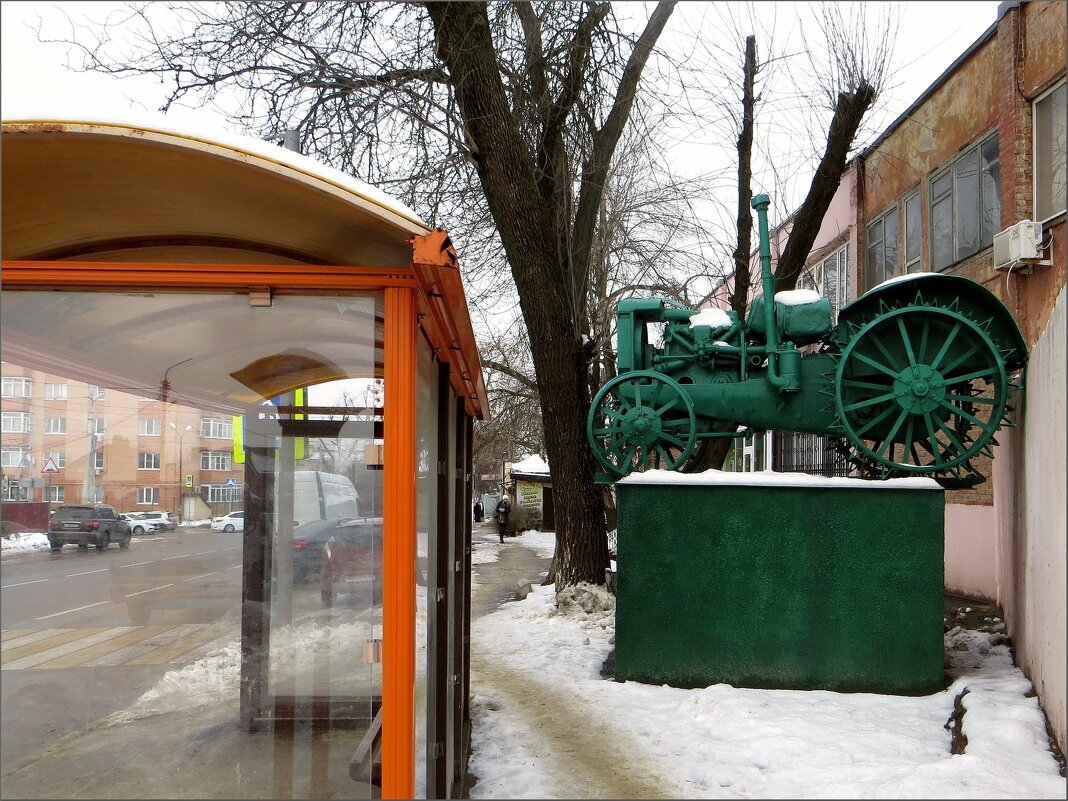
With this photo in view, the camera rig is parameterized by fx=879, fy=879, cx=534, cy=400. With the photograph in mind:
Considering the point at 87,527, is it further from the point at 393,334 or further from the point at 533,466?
the point at 533,466

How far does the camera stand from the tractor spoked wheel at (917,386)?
670cm

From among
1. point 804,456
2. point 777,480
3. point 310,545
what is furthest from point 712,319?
point 804,456

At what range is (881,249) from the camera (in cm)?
1525

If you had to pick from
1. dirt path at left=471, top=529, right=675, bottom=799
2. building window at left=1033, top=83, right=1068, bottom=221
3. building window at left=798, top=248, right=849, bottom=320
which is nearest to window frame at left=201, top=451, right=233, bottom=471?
dirt path at left=471, top=529, right=675, bottom=799

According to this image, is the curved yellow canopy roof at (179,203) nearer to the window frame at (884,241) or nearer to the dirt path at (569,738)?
the dirt path at (569,738)

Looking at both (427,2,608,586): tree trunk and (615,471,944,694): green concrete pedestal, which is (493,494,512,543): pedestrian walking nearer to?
(427,2,608,586): tree trunk

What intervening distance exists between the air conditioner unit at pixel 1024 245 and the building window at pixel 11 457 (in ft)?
33.2

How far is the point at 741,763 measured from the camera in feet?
16.2

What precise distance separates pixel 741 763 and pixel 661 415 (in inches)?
130

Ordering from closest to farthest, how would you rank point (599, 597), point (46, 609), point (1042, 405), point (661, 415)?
point (46, 609)
point (1042, 405)
point (661, 415)
point (599, 597)

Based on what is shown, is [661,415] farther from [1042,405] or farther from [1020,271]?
[1020,271]

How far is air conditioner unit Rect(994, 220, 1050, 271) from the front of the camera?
9.89 meters

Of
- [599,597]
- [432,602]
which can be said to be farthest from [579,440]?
[432,602]

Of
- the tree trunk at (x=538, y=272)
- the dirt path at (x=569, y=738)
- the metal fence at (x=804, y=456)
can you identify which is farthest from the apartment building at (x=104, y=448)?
the metal fence at (x=804, y=456)
